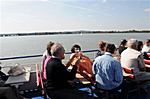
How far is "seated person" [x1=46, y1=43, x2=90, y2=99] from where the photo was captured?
3.35 meters

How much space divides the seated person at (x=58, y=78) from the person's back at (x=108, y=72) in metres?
0.44

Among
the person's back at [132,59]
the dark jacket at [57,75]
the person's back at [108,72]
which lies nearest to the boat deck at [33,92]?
the person's back at [132,59]

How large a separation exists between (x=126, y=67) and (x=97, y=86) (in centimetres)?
81

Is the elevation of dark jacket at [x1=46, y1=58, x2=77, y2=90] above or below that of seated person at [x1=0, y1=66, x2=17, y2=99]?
above

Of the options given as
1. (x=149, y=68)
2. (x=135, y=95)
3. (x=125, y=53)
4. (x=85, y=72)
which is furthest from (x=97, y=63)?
(x=149, y=68)

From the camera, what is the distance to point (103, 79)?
12.2 ft

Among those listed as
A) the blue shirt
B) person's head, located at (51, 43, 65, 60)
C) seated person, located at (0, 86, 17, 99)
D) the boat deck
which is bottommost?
the boat deck

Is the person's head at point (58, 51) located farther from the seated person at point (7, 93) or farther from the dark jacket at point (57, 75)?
the seated person at point (7, 93)

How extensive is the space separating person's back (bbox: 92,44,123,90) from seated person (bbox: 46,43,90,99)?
0.44 m

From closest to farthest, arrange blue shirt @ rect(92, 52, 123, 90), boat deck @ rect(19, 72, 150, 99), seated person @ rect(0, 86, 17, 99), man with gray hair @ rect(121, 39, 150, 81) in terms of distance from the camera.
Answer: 1. seated person @ rect(0, 86, 17, 99)
2. blue shirt @ rect(92, 52, 123, 90)
3. man with gray hair @ rect(121, 39, 150, 81)
4. boat deck @ rect(19, 72, 150, 99)

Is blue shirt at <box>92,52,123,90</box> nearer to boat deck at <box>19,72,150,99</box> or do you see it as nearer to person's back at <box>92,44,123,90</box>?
person's back at <box>92,44,123,90</box>

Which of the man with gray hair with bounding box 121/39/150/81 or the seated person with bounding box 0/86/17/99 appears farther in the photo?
the man with gray hair with bounding box 121/39/150/81

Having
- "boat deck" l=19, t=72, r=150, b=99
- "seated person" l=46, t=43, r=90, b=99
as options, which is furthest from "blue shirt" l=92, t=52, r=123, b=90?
"boat deck" l=19, t=72, r=150, b=99

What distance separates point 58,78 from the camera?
3365 millimetres
